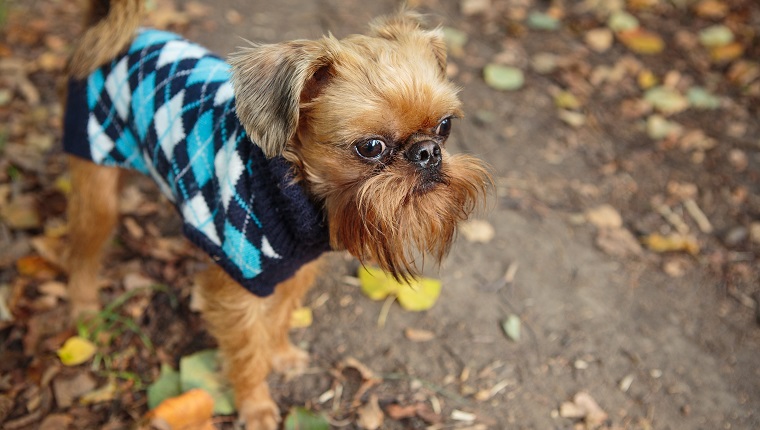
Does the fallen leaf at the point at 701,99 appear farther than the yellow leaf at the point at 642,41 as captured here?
No

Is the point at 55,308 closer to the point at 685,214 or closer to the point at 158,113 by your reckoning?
the point at 158,113

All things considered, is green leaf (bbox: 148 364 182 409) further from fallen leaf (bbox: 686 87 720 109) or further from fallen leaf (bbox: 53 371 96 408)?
fallen leaf (bbox: 686 87 720 109)

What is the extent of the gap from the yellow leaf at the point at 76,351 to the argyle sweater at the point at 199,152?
0.96 m

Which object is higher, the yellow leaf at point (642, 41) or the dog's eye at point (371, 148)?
the dog's eye at point (371, 148)

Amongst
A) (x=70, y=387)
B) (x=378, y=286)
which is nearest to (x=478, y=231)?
(x=378, y=286)

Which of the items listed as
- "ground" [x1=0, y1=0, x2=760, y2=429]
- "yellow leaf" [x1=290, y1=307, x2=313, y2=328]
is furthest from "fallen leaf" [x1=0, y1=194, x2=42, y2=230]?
"yellow leaf" [x1=290, y1=307, x2=313, y2=328]

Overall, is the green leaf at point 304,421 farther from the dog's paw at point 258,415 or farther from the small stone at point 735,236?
the small stone at point 735,236

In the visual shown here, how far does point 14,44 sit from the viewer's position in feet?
15.9

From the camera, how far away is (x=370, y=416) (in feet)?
9.66

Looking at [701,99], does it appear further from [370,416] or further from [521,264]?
[370,416]

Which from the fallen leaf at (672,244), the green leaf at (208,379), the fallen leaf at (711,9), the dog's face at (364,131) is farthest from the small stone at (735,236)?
the green leaf at (208,379)

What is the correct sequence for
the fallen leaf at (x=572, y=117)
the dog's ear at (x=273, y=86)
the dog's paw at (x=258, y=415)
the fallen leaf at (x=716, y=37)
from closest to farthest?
the dog's ear at (x=273, y=86), the dog's paw at (x=258, y=415), the fallen leaf at (x=572, y=117), the fallen leaf at (x=716, y=37)

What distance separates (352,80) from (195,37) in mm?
3291

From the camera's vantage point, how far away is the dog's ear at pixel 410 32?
2389 millimetres
